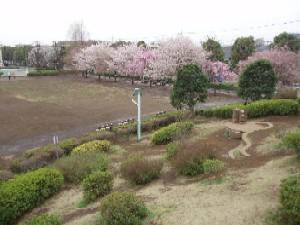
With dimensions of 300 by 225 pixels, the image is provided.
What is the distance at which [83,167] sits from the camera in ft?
36.7

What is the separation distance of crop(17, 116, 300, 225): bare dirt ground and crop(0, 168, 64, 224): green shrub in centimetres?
27

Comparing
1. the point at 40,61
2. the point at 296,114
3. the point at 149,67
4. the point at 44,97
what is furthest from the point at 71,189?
the point at 40,61

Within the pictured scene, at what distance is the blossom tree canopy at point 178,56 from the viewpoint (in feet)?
120

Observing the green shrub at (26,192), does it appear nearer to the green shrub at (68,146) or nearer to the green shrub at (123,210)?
the green shrub at (123,210)

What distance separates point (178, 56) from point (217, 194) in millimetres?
30267

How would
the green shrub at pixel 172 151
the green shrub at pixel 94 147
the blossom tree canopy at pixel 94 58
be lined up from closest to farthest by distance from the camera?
the green shrub at pixel 172 151, the green shrub at pixel 94 147, the blossom tree canopy at pixel 94 58

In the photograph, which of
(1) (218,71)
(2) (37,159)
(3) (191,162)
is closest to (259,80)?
(3) (191,162)

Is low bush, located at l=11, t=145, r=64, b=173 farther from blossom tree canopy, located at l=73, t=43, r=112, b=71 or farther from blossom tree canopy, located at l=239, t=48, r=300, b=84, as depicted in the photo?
blossom tree canopy, located at l=73, t=43, r=112, b=71

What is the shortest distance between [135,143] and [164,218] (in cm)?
907

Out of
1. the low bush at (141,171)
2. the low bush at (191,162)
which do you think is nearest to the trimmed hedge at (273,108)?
the low bush at (191,162)

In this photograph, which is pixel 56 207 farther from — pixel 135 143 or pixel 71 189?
pixel 135 143

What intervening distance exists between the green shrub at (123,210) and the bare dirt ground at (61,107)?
11507 mm

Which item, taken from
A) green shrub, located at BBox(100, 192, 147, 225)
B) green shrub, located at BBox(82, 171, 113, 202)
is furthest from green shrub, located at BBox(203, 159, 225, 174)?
green shrub, located at BBox(82, 171, 113, 202)

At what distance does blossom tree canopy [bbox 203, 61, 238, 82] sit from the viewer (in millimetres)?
38000
